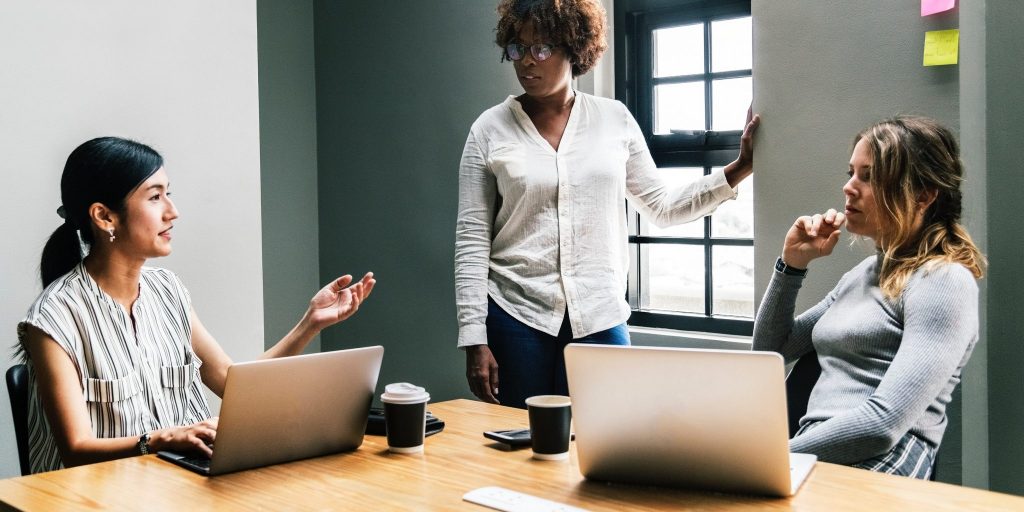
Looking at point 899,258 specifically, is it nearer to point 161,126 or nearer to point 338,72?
point 161,126

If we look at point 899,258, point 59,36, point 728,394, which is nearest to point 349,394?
point 728,394

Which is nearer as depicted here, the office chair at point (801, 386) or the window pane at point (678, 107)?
the office chair at point (801, 386)

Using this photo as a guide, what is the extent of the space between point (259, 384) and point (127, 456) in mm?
435

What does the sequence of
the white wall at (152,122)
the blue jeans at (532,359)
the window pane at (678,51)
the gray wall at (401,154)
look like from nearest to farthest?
the white wall at (152,122)
the blue jeans at (532,359)
the window pane at (678,51)
the gray wall at (401,154)

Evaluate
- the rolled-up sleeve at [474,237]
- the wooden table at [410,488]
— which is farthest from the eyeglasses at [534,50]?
the wooden table at [410,488]

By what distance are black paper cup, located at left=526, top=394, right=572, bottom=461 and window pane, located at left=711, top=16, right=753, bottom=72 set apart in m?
1.87

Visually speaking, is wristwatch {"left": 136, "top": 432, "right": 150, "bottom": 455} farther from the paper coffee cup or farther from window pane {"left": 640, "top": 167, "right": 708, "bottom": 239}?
window pane {"left": 640, "top": 167, "right": 708, "bottom": 239}

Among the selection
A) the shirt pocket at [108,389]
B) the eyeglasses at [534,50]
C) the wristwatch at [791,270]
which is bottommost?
the shirt pocket at [108,389]

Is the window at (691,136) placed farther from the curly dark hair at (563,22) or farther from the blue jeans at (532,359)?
the blue jeans at (532,359)

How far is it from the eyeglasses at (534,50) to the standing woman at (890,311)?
859 mm

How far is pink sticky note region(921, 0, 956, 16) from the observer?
210 cm

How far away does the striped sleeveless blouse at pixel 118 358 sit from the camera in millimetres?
1819

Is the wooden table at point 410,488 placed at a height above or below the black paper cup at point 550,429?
below

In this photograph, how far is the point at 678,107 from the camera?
317 cm
